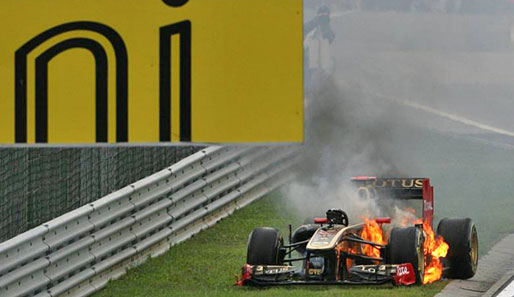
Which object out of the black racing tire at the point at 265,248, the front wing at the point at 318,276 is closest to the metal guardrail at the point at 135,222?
the black racing tire at the point at 265,248

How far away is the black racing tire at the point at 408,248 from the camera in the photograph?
17.4 metres

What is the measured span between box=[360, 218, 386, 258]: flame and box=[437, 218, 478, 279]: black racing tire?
0.89m

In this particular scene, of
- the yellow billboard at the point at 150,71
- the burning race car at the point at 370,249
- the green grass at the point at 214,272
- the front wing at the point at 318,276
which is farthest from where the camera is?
the burning race car at the point at 370,249

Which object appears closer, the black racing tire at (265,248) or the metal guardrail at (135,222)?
the metal guardrail at (135,222)

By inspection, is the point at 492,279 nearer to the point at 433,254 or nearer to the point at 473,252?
the point at 473,252

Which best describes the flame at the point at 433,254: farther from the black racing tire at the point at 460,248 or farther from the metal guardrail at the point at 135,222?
the metal guardrail at the point at 135,222

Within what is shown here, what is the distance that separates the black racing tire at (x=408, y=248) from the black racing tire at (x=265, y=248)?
58.4 inches

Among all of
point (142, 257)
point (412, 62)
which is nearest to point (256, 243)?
point (142, 257)

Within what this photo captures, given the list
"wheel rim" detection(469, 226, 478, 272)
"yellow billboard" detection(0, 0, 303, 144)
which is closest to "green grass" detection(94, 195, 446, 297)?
"wheel rim" detection(469, 226, 478, 272)

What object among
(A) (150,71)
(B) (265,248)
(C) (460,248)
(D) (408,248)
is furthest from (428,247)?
(A) (150,71)

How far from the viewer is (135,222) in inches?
720

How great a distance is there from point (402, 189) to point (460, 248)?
1192 mm

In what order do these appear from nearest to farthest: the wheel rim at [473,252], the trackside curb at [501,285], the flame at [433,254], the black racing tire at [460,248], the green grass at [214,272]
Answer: the green grass at [214,272], the trackside curb at [501,285], the flame at [433,254], the black racing tire at [460,248], the wheel rim at [473,252]

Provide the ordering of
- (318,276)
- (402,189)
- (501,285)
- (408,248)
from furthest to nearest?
(402,189)
(501,285)
(408,248)
(318,276)
